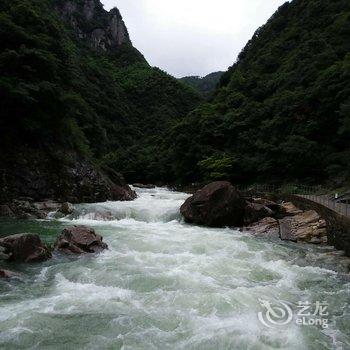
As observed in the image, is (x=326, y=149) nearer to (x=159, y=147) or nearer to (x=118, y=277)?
(x=118, y=277)

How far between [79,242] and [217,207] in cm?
1043

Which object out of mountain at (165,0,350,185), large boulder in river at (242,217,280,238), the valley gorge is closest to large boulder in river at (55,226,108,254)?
the valley gorge

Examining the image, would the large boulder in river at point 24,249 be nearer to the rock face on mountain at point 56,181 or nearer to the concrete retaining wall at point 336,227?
the rock face on mountain at point 56,181

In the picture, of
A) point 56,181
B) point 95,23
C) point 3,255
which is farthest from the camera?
point 95,23

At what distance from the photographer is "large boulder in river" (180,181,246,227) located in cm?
2414

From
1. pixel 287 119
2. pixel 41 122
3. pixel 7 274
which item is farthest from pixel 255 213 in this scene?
pixel 287 119

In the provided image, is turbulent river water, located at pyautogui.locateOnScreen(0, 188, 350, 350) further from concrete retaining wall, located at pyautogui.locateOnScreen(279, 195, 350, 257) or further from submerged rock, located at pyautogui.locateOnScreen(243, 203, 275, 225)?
submerged rock, located at pyautogui.locateOnScreen(243, 203, 275, 225)

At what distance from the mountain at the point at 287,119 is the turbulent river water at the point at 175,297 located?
18726 mm

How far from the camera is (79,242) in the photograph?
16.0 m

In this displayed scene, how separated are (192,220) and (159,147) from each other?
158 feet

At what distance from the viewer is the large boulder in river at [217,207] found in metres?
24.1

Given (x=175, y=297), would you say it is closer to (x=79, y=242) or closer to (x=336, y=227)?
(x=79, y=242)

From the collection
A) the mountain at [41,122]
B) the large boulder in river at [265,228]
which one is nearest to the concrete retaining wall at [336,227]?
the large boulder in river at [265,228]

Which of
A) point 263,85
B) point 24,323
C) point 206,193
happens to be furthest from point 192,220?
point 263,85
